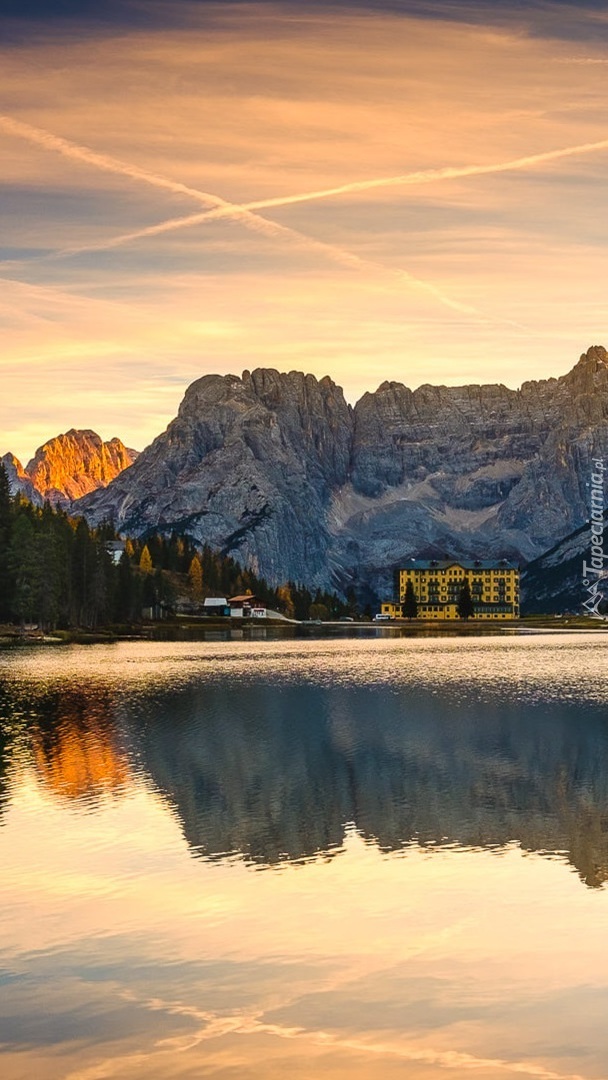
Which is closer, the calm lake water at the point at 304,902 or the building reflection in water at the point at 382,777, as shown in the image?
the calm lake water at the point at 304,902

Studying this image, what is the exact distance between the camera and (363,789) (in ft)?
160

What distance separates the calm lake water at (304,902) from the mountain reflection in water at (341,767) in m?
0.21

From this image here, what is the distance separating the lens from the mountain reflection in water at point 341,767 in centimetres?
4003

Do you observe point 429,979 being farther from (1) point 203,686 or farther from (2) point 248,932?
(1) point 203,686

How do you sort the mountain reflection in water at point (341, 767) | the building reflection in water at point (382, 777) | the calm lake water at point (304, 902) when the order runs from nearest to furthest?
the calm lake water at point (304, 902) → the building reflection in water at point (382, 777) → the mountain reflection in water at point (341, 767)

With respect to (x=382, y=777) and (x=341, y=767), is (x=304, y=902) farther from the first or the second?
(x=341, y=767)

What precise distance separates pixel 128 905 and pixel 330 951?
6645 mm

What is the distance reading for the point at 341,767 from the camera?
56.1 metres

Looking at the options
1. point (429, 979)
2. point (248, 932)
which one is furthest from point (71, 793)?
point (429, 979)

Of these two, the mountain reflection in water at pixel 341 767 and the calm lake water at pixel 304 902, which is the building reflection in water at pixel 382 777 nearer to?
the mountain reflection in water at pixel 341 767

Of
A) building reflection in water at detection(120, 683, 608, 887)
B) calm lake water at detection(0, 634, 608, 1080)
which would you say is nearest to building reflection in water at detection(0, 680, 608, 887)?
building reflection in water at detection(120, 683, 608, 887)

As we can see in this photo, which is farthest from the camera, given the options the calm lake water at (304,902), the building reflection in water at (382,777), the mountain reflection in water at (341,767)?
the mountain reflection in water at (341,767)

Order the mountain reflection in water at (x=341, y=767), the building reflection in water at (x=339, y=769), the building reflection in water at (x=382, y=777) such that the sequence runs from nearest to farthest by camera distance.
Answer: the building reflection in water at (x=382, y=777)
the building reflection in water at (x=339, y=769)
the mountain reflection in water at (x=341, y=767)

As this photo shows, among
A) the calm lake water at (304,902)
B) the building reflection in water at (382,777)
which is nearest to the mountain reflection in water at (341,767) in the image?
the building reflection in water at (382,777)
